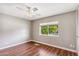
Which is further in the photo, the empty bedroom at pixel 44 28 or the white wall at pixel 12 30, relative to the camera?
the white wall at pixel 12 30

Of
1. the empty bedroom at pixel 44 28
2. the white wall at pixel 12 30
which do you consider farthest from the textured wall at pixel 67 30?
the white wall at pixel 12 30

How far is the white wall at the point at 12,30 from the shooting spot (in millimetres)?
1803

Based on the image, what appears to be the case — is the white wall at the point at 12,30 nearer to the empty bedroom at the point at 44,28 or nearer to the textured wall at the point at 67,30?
the empty bedroom at the point at 44,28

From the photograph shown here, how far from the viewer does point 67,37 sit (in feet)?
4.62

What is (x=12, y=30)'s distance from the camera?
2.15m

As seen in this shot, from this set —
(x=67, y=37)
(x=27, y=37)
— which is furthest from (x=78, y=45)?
(x=27, y=37)

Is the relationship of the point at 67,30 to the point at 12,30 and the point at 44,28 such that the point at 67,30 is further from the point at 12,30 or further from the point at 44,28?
the point at 12,30

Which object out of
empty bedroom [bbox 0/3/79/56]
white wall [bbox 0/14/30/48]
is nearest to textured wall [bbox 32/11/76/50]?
empty bedroom [bbox 0/3/79/56]

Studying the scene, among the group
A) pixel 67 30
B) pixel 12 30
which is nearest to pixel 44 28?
pixel 67 30

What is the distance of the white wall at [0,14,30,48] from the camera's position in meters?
1.80

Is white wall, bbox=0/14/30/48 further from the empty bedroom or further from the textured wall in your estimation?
the textured wall

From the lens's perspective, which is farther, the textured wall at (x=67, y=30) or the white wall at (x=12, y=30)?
the white wall at (x=12, y=30)

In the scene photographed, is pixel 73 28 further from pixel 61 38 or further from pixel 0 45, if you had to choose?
Answer: pixel 0 45

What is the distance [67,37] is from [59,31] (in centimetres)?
25
